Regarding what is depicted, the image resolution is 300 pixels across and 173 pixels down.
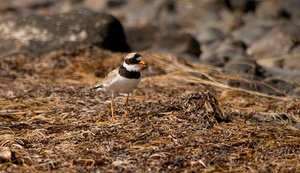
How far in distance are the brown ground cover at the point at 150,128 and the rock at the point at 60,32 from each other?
1.97 m

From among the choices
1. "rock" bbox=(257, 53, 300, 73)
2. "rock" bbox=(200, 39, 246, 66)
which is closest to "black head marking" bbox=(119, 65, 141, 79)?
"rock" bbox=(257, 53, 300, 73)

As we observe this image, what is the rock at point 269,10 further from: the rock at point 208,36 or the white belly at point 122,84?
the white belly at point 122,84

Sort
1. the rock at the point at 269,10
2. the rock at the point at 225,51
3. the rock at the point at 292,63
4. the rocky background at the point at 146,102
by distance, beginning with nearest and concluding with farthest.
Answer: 1. the rocky background at the point at 146,102
2. the rock at the point at 292,63
3. the rock at the point at 225,51
4. the rock at the point at 269,10

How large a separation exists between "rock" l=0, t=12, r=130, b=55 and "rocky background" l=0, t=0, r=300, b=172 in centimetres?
2

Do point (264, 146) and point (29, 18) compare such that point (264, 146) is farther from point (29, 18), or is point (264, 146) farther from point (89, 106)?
point (29, 18)

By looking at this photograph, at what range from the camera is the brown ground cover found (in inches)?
212

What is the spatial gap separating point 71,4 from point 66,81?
15102mm

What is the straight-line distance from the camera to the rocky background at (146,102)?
5520 millimetres

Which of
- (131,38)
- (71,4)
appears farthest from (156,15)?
(131,38)

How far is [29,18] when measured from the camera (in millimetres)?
12086

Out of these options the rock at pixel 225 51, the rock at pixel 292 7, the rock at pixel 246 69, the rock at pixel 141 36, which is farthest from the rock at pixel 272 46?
the rock at pixel 292 7

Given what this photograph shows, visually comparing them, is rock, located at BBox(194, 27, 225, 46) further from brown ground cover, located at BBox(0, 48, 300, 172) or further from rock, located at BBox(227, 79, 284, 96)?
rock, located at BBox(227, 79, 284, 96)

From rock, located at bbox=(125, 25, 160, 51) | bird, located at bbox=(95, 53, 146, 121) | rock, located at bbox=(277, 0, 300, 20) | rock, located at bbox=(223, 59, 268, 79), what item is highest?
bird, located at bbox=(95, 53, 146, 121)

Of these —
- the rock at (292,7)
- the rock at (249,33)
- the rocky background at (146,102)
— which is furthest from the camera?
the rock at (292,7)
